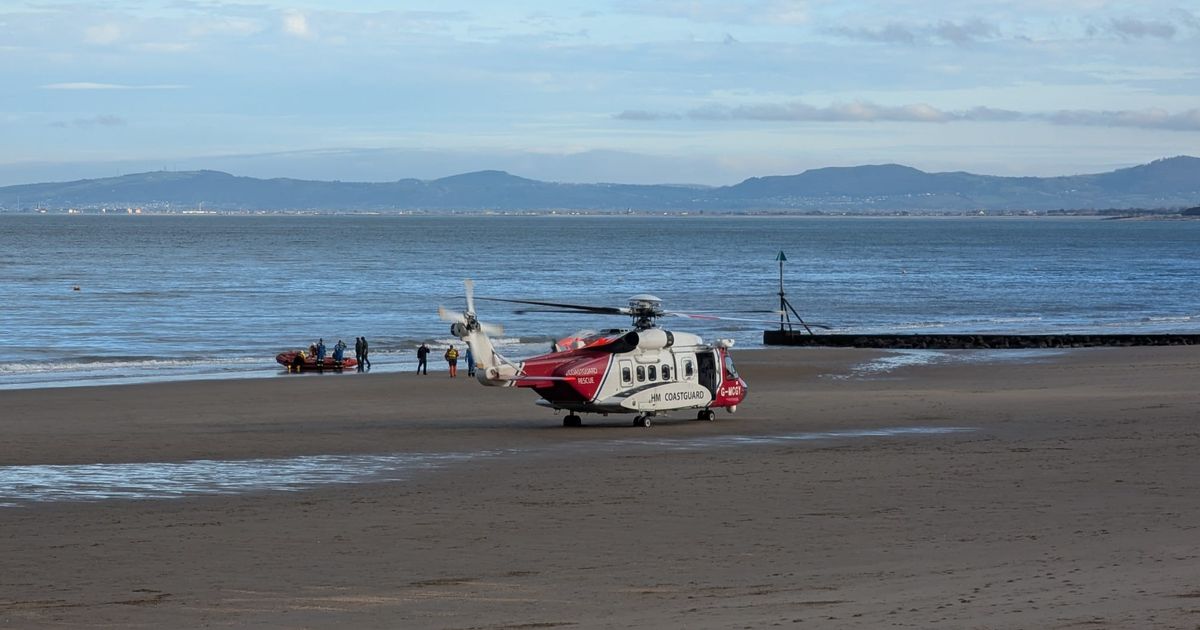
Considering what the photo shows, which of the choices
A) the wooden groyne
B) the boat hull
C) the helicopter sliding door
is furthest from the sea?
the wooden groyne

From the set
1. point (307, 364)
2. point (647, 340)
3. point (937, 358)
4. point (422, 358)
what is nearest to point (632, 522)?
point (647, 340)

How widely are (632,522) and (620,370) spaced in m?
10.0

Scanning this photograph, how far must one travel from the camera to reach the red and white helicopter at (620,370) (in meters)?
24.1

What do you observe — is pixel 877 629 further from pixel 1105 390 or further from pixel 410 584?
pixel 1105 390

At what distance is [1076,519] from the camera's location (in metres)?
14.7

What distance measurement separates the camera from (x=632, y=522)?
15.0m

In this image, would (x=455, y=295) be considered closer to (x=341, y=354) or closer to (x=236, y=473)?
(x=341, y=354)

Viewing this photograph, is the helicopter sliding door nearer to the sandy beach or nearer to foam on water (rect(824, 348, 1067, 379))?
the sandy beach

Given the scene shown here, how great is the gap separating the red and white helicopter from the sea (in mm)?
1194

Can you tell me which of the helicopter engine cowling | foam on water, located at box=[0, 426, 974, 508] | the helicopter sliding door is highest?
the helicopter engine cowling

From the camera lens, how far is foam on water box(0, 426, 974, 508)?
56.9ft

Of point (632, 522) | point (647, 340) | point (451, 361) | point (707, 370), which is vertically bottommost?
point (451, 361)

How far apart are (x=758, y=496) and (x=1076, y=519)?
3.56m

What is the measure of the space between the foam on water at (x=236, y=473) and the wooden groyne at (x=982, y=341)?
26.0 meters
